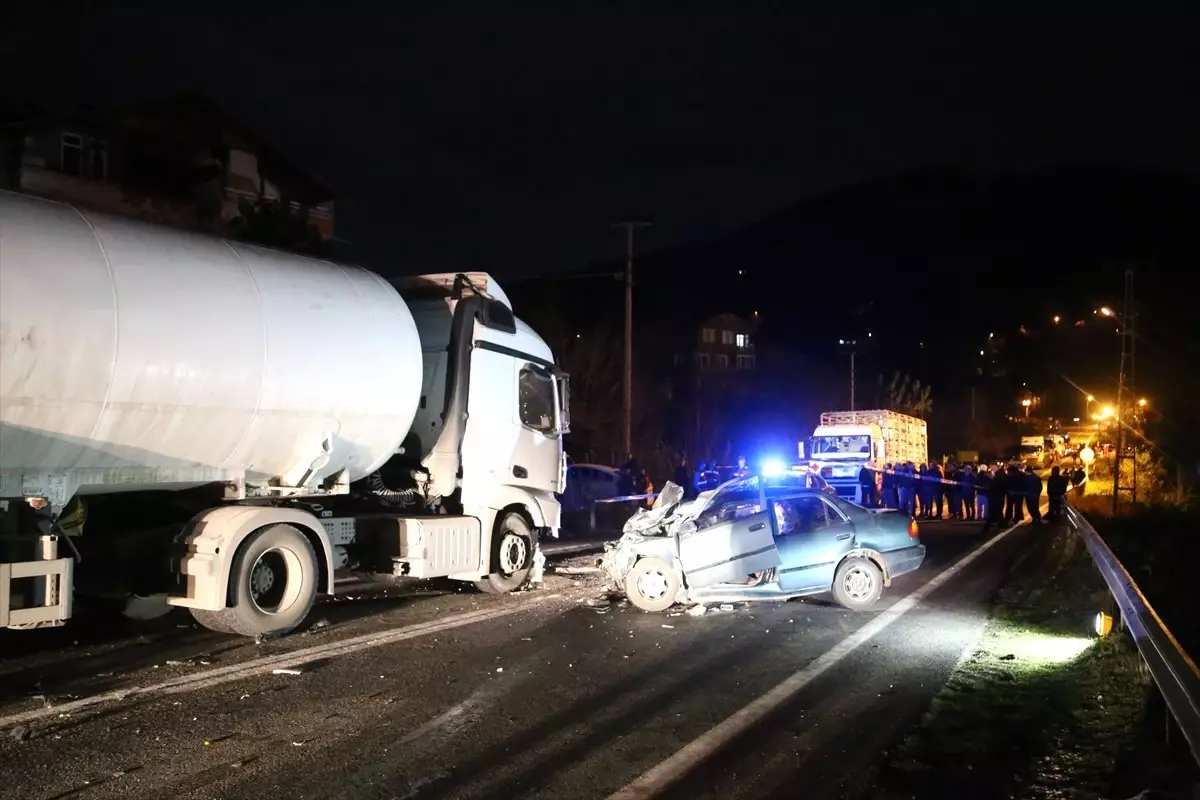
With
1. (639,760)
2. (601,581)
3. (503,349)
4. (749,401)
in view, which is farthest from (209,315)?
(749,401)

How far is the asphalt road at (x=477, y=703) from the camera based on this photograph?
541 cm

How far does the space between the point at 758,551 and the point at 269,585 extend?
4.97 m

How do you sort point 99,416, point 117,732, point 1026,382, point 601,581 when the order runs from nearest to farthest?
1. point 117,732
2. point 99,416
3. point 601,581
4. point 1026,382

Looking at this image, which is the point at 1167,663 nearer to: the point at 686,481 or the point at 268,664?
the point at 268,664

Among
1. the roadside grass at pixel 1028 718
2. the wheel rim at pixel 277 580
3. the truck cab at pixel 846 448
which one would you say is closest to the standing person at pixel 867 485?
the truck cab at pixel 846 448

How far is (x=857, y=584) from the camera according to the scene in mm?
11375

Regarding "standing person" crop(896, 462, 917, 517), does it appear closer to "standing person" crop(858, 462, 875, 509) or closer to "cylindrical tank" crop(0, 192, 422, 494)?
"standing person" crop(858, 462, 875, 509)

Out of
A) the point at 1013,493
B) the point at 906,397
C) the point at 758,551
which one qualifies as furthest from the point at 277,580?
the point at 906,397

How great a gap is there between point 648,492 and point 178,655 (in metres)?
19.4

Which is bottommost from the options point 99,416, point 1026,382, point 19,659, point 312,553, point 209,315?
point 19,659

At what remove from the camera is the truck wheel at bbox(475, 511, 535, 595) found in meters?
12.3

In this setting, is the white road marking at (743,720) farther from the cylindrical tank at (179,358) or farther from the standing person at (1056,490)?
the standing person at (1056,490)

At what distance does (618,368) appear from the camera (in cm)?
3916

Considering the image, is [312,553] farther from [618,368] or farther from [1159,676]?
[618,368]
